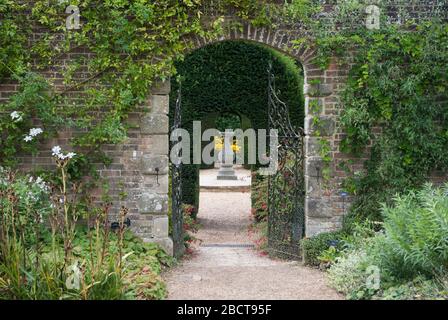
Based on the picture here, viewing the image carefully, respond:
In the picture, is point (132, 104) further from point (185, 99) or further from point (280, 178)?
point (185, 99)

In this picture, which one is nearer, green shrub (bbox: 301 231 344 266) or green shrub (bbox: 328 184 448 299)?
green shrub (bbox: 328 184 448 299)

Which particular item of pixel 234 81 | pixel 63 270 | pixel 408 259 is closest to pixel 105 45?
pixel 63 270

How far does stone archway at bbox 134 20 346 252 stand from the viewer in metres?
7.39

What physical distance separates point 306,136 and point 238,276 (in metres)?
2.08

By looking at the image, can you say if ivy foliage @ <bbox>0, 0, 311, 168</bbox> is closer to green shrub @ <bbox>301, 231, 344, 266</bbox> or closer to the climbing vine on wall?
the climbing vine on wall

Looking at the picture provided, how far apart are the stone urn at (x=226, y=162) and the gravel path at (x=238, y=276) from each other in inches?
385

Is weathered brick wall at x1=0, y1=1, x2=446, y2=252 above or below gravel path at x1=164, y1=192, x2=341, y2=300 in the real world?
above

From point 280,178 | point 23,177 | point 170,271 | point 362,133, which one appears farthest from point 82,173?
point 362,133

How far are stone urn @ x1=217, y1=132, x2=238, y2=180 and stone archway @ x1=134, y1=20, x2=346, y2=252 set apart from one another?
Answer: 13.1 metres

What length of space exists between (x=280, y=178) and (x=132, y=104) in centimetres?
275

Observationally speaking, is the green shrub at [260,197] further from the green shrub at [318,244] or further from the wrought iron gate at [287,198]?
the green shrub at [318,244]

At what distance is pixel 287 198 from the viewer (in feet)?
27.6

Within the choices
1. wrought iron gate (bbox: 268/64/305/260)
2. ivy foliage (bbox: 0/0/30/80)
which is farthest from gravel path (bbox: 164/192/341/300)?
ivy foliage (bbox: 0/0/30/80)

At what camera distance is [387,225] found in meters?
5.80
